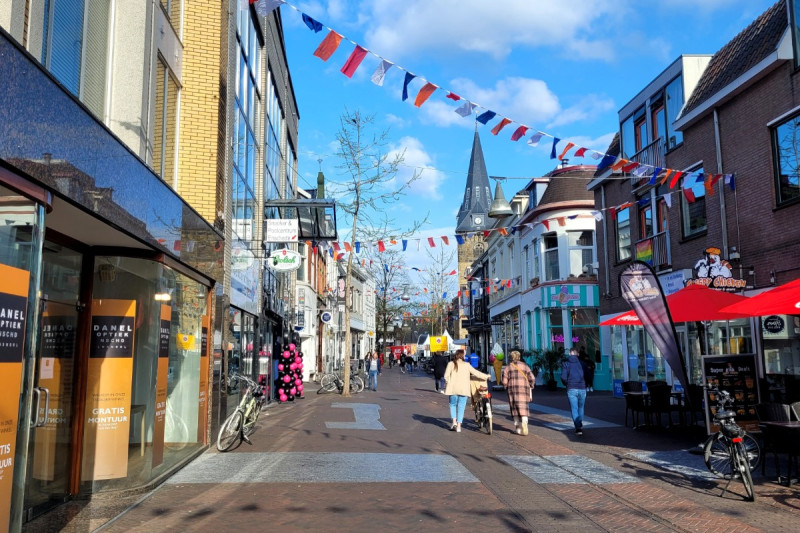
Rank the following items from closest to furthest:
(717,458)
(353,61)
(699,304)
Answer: (717,458) → (353,61) → (699,304)

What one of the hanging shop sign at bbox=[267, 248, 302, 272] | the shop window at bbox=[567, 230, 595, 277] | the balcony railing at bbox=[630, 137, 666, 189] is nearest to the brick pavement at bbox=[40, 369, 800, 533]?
the hanging shop sign at bbox=[267, 248, 302, 272]

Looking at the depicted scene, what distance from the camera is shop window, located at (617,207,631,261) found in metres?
21.7

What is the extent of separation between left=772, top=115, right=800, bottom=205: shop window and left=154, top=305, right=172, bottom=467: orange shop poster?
11.5 m

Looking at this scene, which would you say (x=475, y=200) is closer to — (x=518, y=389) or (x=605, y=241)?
(x=605, y=241)

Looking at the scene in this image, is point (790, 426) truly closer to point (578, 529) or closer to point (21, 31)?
point (578, 529)

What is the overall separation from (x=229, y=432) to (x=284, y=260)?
7845mm

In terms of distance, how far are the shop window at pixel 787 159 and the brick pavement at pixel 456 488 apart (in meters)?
5.14

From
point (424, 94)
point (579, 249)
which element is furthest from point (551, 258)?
point (424, 94)

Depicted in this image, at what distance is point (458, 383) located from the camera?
43.7 feet

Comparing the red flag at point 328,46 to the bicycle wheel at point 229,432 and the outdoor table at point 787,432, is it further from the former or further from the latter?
the outdoor table at point 787,432

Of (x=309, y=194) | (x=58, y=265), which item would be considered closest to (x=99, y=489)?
(x=58, y=265)

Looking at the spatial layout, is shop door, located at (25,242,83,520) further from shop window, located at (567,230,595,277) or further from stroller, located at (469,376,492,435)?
shop window, located at (567,230,595,277)

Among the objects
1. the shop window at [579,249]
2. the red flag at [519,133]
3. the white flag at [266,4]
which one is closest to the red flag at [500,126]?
the red flag at [519,133]

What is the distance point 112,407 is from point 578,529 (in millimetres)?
4900
